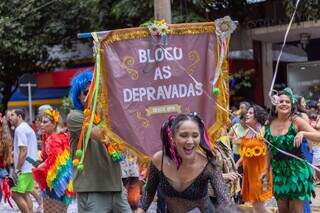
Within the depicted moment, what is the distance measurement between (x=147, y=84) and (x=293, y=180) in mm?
2176

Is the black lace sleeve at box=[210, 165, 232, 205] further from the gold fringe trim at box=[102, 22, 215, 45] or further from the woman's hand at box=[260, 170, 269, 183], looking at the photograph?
the woman's hand at box=[260, 170, 269, 183]

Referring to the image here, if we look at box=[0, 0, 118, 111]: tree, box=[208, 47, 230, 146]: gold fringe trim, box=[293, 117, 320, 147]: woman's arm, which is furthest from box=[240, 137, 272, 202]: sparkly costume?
box=[0, 0, 118, 111]: tree

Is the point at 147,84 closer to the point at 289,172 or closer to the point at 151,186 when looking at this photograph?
the point at 151,186

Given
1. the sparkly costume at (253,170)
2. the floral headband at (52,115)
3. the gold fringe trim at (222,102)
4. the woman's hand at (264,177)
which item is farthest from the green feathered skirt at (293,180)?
the floral headband at (52,115)

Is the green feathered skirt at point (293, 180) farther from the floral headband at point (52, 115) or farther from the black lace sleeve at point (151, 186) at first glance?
the floral headband at point (52, 115)

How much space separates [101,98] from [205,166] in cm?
133

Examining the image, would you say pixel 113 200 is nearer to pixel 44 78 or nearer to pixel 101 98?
pixel 101 98

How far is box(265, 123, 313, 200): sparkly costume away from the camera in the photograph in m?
6.19

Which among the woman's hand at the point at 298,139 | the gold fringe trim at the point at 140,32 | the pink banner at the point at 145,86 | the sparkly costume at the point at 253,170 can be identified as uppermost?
the gold fringe trim at the point at 140,32

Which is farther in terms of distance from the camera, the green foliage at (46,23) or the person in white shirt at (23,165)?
the green foliage at (46,23)

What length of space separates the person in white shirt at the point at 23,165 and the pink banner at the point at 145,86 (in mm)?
4045

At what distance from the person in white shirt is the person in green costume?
370 centimetres

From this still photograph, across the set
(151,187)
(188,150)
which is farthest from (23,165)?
(188,150)

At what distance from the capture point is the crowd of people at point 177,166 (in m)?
3.75
